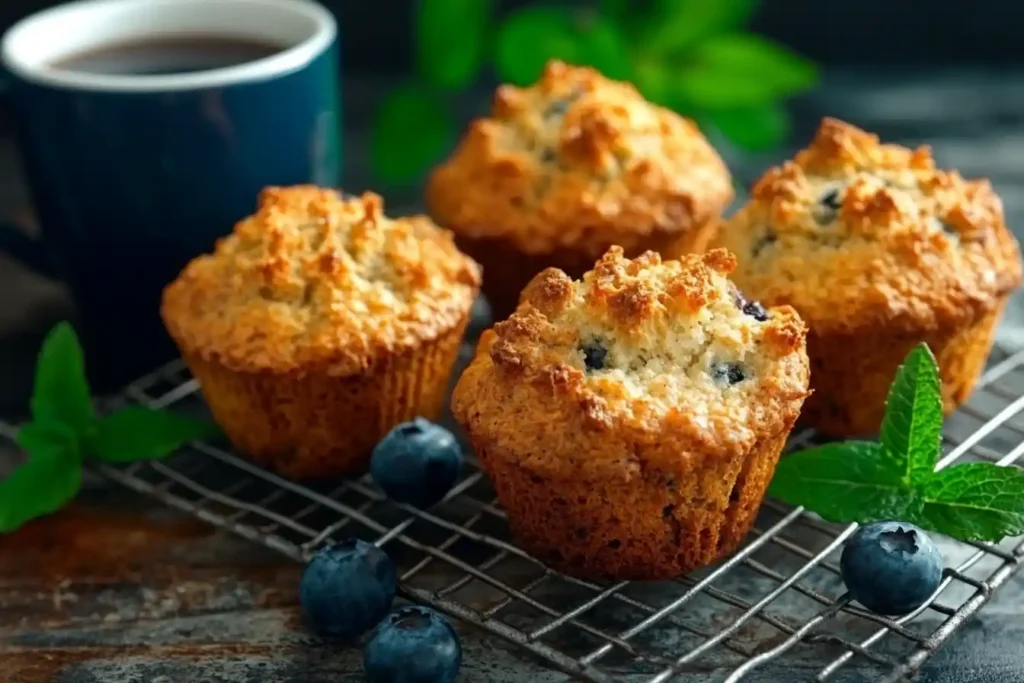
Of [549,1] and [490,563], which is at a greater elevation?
[549,1]

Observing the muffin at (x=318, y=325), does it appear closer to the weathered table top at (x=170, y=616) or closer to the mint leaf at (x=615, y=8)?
the weathered table top at (x=170, y=616)

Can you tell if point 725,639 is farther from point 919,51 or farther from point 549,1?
point 919,51

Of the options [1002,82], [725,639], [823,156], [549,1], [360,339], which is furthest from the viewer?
[1002,82]

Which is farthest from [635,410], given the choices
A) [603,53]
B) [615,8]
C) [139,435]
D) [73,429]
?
[615,8]

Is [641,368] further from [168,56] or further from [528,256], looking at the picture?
[168,56]

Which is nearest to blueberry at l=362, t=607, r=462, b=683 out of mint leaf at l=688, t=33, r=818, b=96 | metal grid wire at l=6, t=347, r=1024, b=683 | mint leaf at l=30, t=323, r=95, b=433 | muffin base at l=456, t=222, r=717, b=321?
metal grid wire at l=6, t=347, r=1024, b=683

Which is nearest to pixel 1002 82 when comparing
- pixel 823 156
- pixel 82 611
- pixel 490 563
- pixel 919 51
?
pixel 919 51
